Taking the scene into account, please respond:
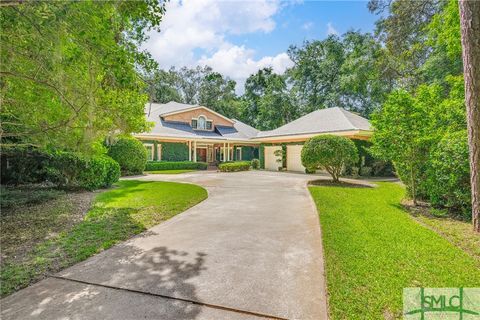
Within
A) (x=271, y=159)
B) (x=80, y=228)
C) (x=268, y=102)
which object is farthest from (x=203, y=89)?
(x=80, y=228)

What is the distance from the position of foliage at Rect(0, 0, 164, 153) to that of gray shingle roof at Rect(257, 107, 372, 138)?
597 inches

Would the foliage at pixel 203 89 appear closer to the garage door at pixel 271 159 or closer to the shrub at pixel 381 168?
the garage door at pixel 271 159

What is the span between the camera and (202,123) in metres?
28.0

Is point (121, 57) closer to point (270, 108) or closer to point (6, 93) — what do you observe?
point (6, 93)

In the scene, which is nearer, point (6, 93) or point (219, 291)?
point (219, 291)

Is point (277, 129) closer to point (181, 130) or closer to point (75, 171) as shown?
point (181, 130)

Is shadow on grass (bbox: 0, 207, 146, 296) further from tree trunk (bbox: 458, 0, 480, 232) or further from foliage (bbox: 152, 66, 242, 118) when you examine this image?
foliage (bbox: 152, 66, 242, 118)

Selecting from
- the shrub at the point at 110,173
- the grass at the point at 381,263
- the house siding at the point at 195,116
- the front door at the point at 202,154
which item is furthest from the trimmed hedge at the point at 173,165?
the grass at the point at 381,263

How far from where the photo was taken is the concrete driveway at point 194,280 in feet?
9.27

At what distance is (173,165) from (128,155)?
5.41 meters

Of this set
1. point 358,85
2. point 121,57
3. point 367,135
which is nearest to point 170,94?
point 358,85

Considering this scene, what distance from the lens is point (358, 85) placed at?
21.9 meters

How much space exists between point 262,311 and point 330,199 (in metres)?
7.00

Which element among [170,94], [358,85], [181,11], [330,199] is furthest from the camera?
[170,94]
